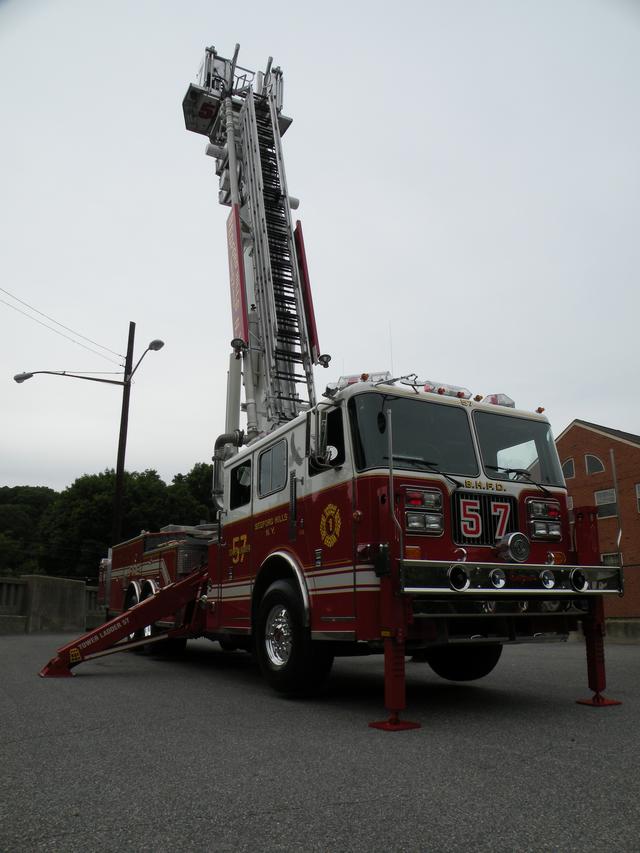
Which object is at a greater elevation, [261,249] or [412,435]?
[261,249]

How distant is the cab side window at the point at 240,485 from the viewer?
856 centimetres

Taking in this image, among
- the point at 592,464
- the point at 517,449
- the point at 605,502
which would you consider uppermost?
the point at 592,464

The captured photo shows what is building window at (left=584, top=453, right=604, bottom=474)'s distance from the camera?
32.3m

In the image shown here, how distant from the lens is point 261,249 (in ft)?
41.2

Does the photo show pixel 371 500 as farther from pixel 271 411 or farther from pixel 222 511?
pixel 271 411

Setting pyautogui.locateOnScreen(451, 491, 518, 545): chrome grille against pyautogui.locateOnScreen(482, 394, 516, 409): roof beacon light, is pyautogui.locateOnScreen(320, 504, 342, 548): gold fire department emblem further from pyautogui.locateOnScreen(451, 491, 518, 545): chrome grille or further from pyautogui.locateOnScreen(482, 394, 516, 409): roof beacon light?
pyautogui.locateOnScreen(482, 394, 516, 409): roof beacon light

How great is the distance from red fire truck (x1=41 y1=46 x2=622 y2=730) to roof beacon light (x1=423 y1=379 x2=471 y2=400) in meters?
0.02

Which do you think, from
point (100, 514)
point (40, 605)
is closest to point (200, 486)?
point (100, 514)

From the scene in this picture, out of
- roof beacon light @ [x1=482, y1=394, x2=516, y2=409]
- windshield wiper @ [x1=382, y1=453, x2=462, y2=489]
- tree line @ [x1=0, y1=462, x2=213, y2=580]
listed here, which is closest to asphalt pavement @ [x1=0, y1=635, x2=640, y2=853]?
windshield wiper @ [x1=382, y1=453, x2=462, y2=489]

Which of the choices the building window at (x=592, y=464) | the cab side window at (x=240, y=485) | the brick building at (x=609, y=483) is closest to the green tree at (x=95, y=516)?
the brick building at (x=609, y=483)

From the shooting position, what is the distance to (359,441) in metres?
6.23

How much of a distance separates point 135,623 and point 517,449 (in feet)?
18.1

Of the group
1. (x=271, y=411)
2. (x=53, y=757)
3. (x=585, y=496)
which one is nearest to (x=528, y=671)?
(x=271, y=411)

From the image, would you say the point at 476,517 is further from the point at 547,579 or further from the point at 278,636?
the point at 278,636
